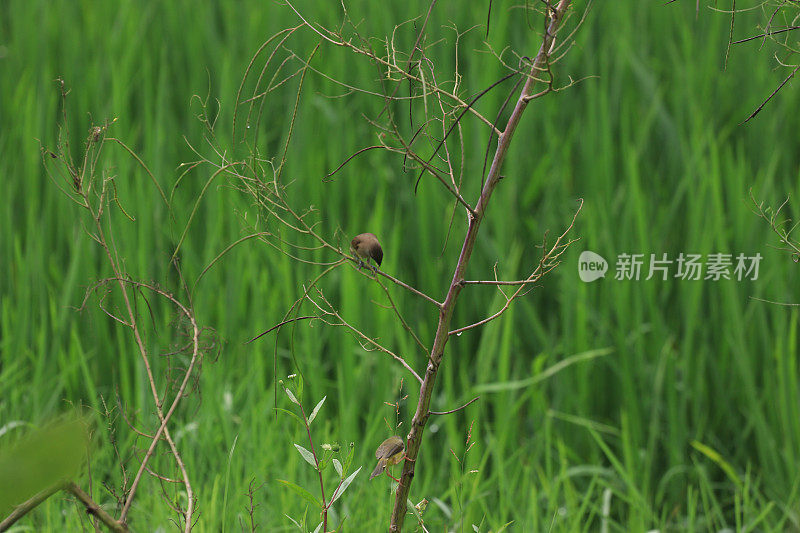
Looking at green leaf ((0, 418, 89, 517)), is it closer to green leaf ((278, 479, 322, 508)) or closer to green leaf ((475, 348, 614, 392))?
green leaf ((278, 479, 322, 508))

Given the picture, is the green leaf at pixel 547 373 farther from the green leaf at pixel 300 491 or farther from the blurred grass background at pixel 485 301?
the green leaf at pixel 300 491

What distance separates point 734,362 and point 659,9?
129 cm

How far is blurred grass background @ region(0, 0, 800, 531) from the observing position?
1333 mm

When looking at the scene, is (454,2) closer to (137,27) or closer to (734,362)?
(137,27)

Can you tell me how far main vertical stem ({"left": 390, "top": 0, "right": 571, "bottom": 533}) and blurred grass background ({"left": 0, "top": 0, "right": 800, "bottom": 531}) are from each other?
0.57 m

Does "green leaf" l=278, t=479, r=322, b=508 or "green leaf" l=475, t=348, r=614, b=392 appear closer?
"green leaf" l=278, t=479, r=322, b=508

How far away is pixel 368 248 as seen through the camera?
50 cm

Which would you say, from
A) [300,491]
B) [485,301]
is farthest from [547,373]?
[300,491]

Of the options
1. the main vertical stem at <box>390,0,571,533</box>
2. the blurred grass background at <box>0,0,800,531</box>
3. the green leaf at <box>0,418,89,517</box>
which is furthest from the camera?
the blurred grass background at <box>0,0,800,531</box>

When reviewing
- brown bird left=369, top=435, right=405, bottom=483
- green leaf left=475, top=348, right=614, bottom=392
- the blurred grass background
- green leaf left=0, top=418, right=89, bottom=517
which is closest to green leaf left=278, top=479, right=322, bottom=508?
brown bird left=369, top=435, right=405, bottom=483

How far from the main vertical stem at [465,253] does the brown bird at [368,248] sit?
0.05m

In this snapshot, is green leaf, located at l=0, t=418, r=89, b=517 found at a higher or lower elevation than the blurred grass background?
higher

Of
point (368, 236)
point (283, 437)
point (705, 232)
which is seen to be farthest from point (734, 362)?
point (368, 236)

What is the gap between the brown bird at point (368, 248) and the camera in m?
0.50
